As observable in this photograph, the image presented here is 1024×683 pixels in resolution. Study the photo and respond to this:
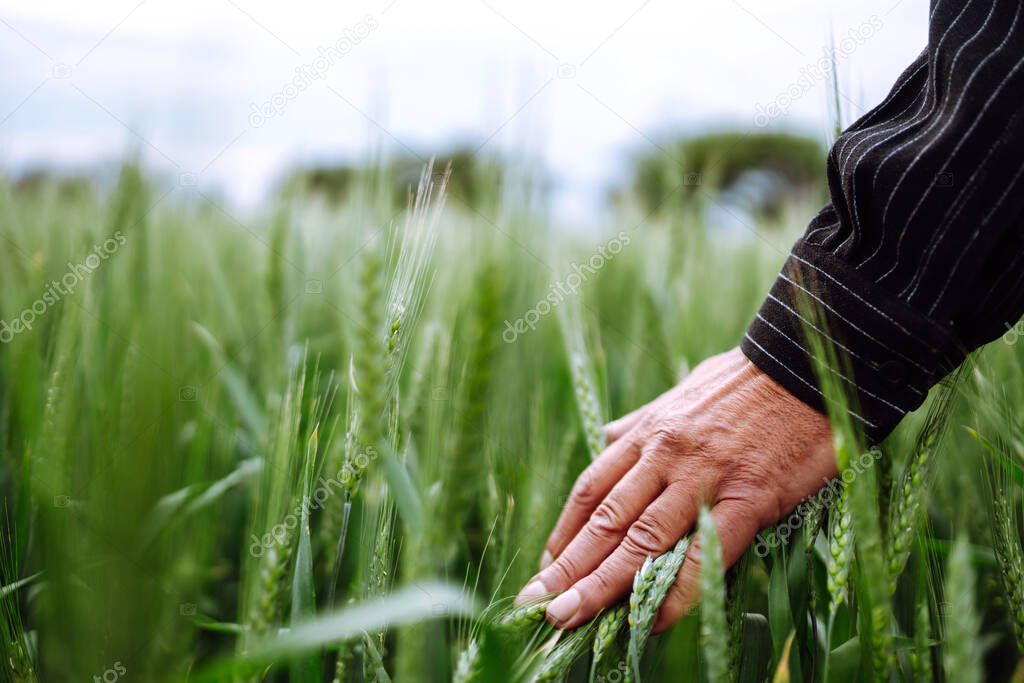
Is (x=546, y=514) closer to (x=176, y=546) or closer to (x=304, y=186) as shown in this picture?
(x=176, y=546)

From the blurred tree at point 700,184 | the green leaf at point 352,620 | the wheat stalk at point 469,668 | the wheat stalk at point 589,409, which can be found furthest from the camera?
the blurred tree at point 700,184

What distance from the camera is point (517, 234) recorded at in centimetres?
87

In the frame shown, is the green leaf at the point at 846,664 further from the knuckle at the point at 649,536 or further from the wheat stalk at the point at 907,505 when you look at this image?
the knuckle at the point at 649,536

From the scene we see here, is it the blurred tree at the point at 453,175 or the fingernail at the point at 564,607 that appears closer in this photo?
the fingernail at the point at 564,607

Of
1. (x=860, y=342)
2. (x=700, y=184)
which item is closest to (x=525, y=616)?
(x=860, y=342)

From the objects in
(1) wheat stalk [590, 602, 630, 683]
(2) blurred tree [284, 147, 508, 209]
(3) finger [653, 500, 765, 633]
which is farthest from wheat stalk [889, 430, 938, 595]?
(2) blurred tree [284, 147, 508, 209]

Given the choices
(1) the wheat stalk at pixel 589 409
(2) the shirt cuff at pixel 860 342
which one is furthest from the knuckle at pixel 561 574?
(2) the shirt cuff at pixel 860 342

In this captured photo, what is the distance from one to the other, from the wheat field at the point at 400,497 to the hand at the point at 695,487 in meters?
0.03

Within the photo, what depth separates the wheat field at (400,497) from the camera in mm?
395

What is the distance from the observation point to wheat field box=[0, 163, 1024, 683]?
40 cm

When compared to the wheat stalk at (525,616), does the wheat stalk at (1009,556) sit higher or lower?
higher

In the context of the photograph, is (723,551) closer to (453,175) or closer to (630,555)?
(630,555)

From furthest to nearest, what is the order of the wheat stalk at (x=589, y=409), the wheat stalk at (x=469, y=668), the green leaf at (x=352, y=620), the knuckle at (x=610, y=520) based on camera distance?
the wheat stalk at (x=589, y=409), the knuckle at (x=610, y=520), the wheat stalk at (x=469, y=668), the green leaf at (x=352, y=620)

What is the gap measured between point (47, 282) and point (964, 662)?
1018mm
